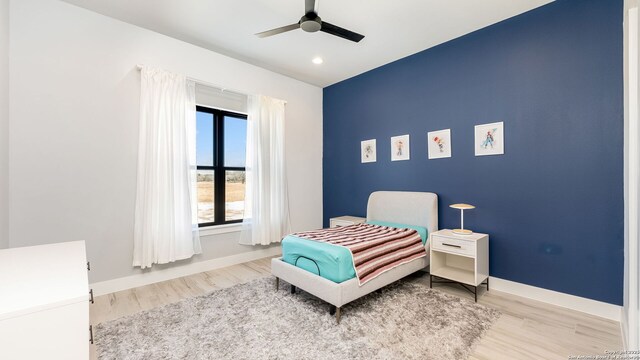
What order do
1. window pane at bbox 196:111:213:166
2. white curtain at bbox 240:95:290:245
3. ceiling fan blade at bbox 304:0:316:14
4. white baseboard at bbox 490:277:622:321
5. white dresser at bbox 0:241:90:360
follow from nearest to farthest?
white dresser at bbox 0:241:90:360 < ceiling fan blade at bbox 304:0:316:14 < white baseboard at bbox 490:277:622:321 < window pane at bbox 196:111:213:166 < white curtain at bbox 240:95:290:245

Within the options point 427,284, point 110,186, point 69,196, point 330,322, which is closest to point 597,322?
point 427,284

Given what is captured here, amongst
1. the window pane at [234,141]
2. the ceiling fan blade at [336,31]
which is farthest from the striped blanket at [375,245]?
the ceiling fan blade at [336,31]

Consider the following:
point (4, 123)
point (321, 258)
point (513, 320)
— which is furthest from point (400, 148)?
point (4, 123)

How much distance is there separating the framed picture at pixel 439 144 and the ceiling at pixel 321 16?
1173 millimetres

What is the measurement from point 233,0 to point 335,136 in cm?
279

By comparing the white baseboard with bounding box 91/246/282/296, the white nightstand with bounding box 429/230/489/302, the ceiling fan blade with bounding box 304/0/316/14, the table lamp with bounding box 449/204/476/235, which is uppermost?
the ceiling fan blade with bounding box 304/0/316/14

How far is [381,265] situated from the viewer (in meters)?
2.72

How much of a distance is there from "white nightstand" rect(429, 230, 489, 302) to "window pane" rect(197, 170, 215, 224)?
119 inches

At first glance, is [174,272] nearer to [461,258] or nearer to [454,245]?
[454,245]

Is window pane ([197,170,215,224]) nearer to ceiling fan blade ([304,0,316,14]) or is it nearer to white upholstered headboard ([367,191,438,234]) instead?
white upholstered headboard ([367,191,438,234])

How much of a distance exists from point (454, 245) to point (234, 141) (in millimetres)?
3330

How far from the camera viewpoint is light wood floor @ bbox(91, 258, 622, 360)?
1992 millimetres

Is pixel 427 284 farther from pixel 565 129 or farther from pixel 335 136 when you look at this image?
pixel 335 136

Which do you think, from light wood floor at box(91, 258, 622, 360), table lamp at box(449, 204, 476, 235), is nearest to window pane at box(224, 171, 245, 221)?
light wood floor at box(91, 258, 622, 360)
